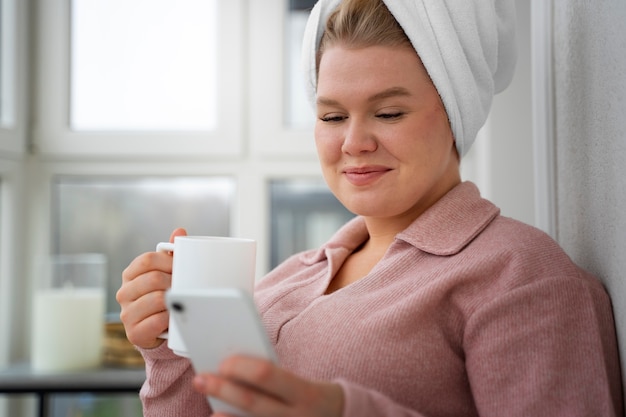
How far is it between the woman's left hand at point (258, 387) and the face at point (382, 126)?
0.39 m

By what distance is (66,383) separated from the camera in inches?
70.9

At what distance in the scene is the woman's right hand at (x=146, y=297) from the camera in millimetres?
911

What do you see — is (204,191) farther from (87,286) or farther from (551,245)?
(551,245)

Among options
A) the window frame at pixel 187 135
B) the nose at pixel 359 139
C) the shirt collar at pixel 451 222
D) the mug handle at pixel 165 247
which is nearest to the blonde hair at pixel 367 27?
the nose at pixel 359 139

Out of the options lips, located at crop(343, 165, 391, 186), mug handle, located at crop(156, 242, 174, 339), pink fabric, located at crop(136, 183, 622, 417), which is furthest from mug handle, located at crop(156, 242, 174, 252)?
lips, located at crop(343, 165, 391, 186)

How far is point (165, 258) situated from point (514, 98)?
1.18 metres

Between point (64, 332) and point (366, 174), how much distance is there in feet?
4.25

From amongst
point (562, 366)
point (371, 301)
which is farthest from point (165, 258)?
point (562, 366)

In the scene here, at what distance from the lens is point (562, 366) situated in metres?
0.75

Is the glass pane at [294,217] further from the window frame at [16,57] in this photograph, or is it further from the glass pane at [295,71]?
the window frame at [16,57]

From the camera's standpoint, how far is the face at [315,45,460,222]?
92 centimetres

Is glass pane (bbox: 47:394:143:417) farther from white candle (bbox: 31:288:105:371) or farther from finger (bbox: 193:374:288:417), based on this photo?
finger (bbox: 193:374:288:417)

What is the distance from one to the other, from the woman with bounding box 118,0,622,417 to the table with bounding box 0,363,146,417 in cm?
79

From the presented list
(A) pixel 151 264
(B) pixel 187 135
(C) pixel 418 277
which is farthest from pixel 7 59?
(C) pixel 418 277
